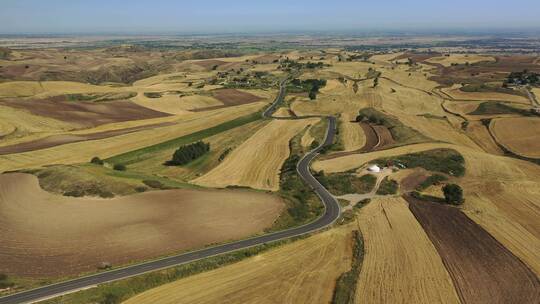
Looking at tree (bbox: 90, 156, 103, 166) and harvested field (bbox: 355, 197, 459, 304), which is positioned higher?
harvested field (bbox: 355, 197, 459, 304)

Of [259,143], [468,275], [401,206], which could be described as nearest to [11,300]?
[468,275]

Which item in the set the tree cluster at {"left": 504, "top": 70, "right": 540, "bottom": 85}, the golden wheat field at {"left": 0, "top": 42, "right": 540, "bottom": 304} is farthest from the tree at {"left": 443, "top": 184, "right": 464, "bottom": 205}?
the tree cluster at {"left": 504, "top": 70, "right": 540, "bottom": 85}

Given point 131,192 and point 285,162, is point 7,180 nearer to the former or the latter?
point 131,192

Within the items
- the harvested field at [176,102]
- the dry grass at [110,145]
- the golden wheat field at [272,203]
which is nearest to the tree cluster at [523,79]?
the golden wheat field at [272,203]

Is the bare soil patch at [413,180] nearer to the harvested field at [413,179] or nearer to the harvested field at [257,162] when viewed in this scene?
the harvested field at [413,179]

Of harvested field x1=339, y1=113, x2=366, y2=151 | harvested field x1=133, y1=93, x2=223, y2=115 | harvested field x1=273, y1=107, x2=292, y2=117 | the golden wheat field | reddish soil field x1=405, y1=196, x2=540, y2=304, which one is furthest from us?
harvested field x1=133, y1=93, x2=223, y2=115

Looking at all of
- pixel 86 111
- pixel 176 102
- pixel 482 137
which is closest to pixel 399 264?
pixel 482 137

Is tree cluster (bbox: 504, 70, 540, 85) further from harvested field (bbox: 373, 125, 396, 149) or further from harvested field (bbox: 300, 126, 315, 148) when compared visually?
harvested field (bbox: 300, 126, 315, 148)
